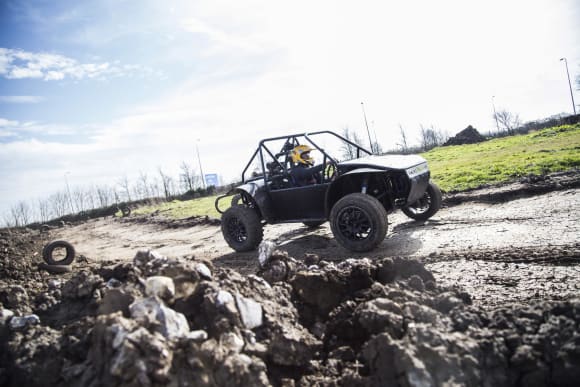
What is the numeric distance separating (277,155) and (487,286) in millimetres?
4735

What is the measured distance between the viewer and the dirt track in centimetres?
358

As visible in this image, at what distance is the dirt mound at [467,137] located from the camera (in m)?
35.3

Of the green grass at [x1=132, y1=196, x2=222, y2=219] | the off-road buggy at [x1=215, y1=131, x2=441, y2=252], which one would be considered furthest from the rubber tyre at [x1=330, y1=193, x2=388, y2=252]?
the green grass at [x1=132, y1=196, x2=222, y2=219]

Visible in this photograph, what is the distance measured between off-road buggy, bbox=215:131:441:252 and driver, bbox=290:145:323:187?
7 cm

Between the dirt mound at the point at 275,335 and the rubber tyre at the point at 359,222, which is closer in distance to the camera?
the dirt mound at the point at 275,335

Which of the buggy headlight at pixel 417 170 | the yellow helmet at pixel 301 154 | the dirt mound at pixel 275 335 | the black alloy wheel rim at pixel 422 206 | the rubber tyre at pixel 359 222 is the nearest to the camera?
the dirt mound at pixel 275 335

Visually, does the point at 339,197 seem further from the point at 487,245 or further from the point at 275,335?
the point at 275,335

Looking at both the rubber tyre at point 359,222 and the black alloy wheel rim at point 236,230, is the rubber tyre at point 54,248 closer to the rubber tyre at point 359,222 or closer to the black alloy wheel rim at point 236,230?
the black alloy wheel rim at point 236,230

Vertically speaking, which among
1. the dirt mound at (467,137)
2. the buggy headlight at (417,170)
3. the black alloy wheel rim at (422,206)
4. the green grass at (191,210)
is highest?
the dirt mound at (467,137)

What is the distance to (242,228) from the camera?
A: 7223 mm

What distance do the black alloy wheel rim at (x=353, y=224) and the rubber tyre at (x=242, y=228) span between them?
6.45 ft

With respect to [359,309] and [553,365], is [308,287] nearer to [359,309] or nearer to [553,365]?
[359,309]

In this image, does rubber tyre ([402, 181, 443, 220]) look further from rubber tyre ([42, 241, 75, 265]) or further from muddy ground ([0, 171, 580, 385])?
rubber tyre ([42, 241, 75, 265])

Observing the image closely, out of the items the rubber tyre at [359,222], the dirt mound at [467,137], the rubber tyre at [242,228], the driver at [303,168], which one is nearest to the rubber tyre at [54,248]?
the rubber tyre at [242,228]
